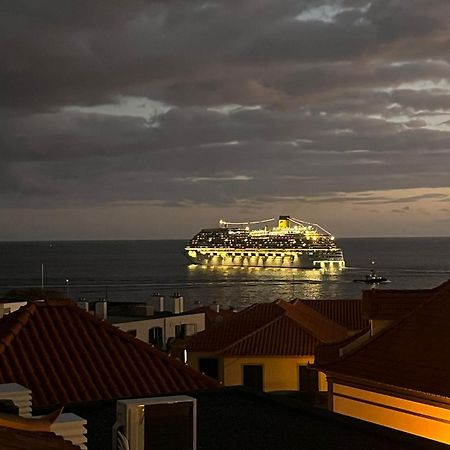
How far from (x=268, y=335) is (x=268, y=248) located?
161714 mm

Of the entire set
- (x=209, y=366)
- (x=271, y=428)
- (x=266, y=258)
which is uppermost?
(x=266, y=258)

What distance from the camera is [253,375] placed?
1794 cm

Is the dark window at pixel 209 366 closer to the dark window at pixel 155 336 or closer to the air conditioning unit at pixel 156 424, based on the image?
the dark window at pixel 155 336

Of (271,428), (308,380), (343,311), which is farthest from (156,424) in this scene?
(343,311)

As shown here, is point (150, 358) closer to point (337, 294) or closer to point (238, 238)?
point (337, 294)

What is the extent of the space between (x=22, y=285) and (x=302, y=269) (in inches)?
2509

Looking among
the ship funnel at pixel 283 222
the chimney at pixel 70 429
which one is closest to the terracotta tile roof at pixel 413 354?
the chimney at pixel 70 429

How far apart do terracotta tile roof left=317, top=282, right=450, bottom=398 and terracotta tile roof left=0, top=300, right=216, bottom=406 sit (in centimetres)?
181

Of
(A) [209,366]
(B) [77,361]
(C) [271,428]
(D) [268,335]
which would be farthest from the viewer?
(D) [268,335]

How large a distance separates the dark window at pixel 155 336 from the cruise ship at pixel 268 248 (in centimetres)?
13612

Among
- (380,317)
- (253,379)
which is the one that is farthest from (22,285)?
(380,317)

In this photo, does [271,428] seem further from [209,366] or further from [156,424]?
[209,366]

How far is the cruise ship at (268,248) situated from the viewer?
169m

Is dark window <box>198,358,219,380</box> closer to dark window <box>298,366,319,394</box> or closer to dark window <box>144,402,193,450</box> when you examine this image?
dark window <box>298,366,319,394</box>
